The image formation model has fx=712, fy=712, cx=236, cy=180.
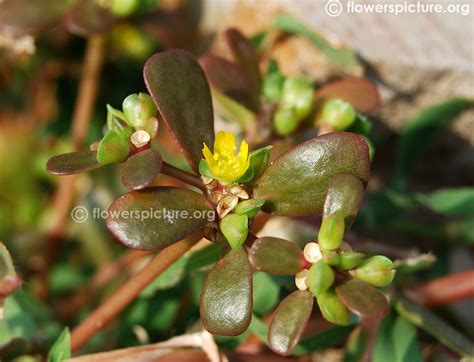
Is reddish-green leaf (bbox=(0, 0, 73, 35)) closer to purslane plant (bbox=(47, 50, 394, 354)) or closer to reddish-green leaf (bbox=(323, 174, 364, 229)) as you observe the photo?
A: purslane plant (bbox=(47, 50, 394, 354))

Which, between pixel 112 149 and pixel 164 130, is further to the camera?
pixel 164 130

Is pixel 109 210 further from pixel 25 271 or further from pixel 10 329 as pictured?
pixel 25 271

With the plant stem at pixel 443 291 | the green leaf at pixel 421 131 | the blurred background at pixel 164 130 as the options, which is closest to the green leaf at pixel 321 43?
the blurred background at pixel 164 130

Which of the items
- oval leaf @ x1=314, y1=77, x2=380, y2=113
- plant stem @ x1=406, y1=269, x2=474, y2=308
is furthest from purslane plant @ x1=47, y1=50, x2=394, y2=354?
plant stem @ x1=406, y1=269, x2=474, y2=308

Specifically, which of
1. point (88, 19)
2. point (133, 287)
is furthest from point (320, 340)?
point (88, 19)

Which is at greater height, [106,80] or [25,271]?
[106,80]

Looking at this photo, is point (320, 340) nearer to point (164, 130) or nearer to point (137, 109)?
point (137, 109)

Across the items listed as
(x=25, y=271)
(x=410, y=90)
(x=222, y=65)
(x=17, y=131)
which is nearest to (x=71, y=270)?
(x=25, y=271)
